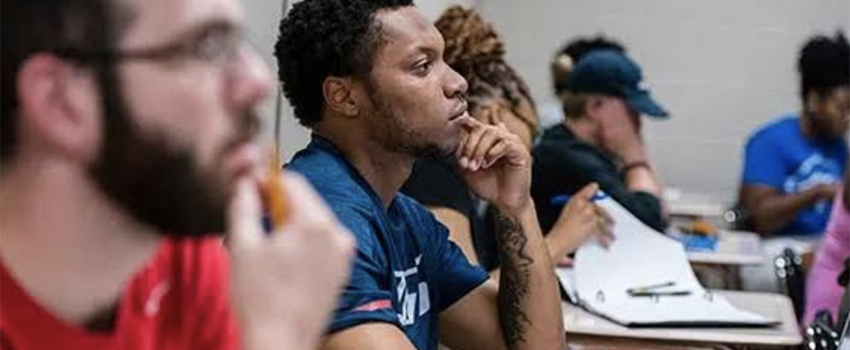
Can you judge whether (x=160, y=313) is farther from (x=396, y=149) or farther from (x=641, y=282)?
(x=641, y=282)

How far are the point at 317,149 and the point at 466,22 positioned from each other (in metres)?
0.99

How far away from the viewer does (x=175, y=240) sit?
1.10 m

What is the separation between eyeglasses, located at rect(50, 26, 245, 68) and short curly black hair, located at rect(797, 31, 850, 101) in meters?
3.77

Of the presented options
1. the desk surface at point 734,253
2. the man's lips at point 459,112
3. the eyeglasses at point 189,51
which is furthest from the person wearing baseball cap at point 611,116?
the eyeglasses at point 189,51

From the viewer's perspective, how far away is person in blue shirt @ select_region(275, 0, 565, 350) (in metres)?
1.93

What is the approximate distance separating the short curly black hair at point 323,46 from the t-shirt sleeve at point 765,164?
2.86 m

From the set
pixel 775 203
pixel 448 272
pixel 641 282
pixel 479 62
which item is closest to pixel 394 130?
pixel 448 272

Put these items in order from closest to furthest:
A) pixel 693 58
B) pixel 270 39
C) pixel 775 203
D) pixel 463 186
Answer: pixel 270 39 < pixel 463 186 < pixel 775 203 < pixel 693 58

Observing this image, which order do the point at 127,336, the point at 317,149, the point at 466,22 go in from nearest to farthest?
the point at 127,336
the point at 317,149
the point at 466,22

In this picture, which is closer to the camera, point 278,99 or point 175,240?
point 175,240

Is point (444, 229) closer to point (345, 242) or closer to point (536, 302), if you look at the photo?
point (536, 302)

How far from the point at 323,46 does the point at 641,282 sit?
116cm

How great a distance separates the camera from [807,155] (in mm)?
4633

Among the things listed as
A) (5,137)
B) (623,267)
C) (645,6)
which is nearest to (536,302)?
(623,267)
